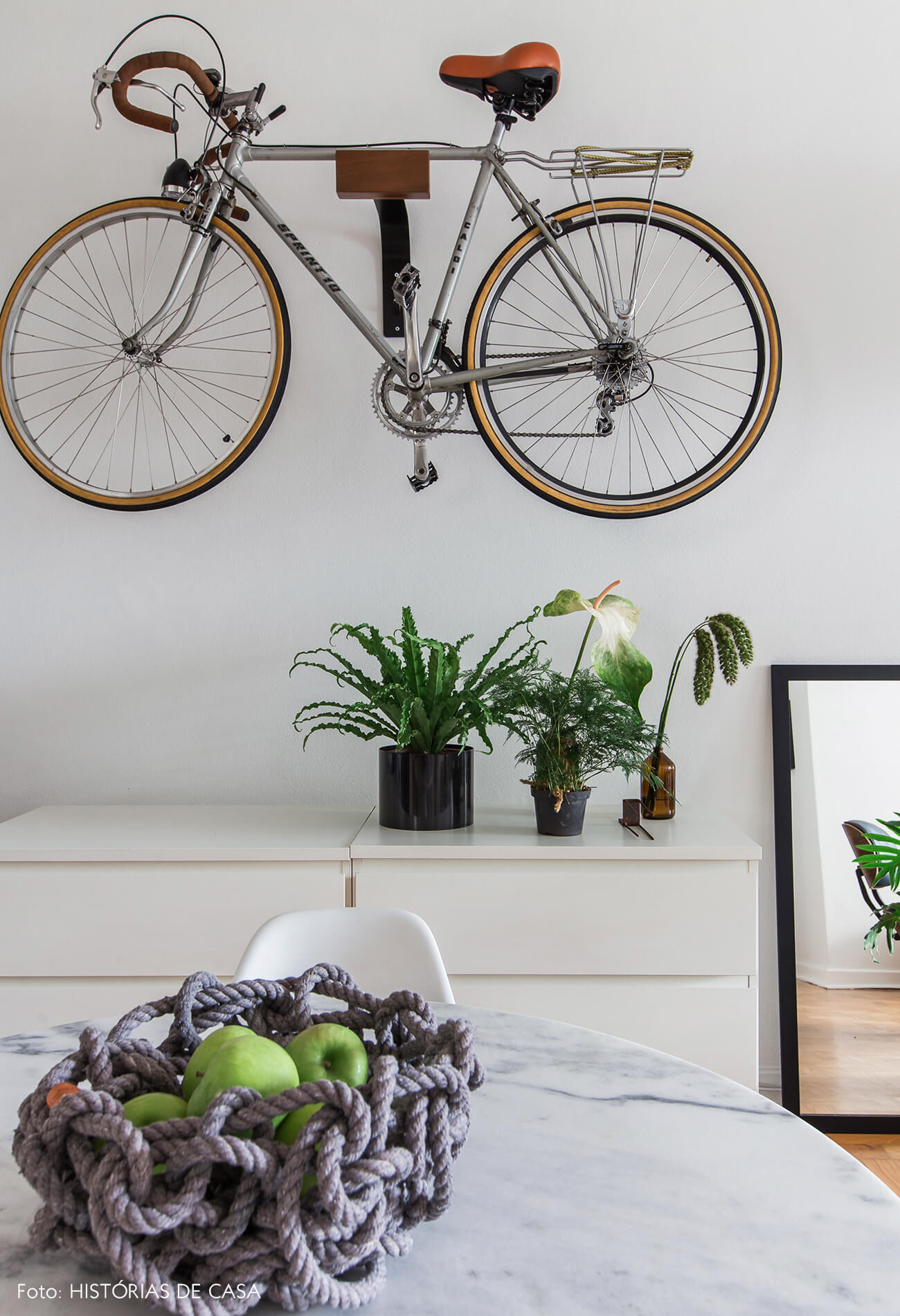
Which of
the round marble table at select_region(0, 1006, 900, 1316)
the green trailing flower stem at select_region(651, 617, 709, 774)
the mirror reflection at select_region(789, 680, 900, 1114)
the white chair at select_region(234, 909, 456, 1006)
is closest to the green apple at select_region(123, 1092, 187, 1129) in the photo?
the round marble table at select_region(0, 1006, 900, 1316)

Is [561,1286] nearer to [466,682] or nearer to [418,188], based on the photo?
[466,682]

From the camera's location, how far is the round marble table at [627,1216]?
604mm

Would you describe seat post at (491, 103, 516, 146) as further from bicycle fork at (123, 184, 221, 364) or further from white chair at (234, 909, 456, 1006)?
white chair at (234, 909, 456, 1006)

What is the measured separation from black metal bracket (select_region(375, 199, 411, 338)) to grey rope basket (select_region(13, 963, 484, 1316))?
195 cm

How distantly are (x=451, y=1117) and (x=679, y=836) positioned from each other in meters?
1.33

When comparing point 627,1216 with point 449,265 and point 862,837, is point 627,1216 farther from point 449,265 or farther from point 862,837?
point 449,265

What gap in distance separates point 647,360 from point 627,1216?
189cm

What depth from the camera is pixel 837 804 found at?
2.25 meters

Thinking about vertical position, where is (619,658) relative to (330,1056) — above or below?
above

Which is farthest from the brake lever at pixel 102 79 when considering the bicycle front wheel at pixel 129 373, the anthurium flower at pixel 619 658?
the anthurium flower at pixel 619 658

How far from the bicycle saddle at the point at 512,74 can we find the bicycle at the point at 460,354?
0.17 meters

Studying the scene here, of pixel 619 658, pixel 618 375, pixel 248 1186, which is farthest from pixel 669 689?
pixel 248 1186

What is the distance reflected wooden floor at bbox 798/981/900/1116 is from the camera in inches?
83.3

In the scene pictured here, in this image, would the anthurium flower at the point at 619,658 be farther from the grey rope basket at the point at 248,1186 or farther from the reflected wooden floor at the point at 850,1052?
the grey rope basket at the point at 248,1186
